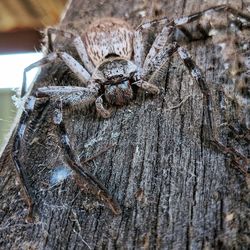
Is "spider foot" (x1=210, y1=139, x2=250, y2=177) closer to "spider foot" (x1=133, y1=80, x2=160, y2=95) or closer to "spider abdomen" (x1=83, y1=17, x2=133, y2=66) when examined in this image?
"spider foot" (x1=133, y1=80, x2=160, y2=95)

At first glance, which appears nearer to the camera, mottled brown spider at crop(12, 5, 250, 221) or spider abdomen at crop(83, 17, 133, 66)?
mottled brown spider at crop(12, 5, 250, 221)

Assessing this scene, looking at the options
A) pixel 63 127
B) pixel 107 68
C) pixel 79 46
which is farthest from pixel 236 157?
pixel 79 46

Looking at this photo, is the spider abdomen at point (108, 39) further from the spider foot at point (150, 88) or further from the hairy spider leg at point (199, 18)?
the spider foot at point (150, 88)

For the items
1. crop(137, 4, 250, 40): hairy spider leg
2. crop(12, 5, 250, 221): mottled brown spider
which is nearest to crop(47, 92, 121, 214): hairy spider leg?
crop(12, 5, 250, 221): mottled brown spider

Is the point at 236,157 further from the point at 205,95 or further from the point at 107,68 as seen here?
the point at 107,68

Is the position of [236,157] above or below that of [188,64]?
below

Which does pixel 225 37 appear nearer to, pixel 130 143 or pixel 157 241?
pixel 130 143

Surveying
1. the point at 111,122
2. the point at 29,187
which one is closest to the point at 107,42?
the point at 111,122
